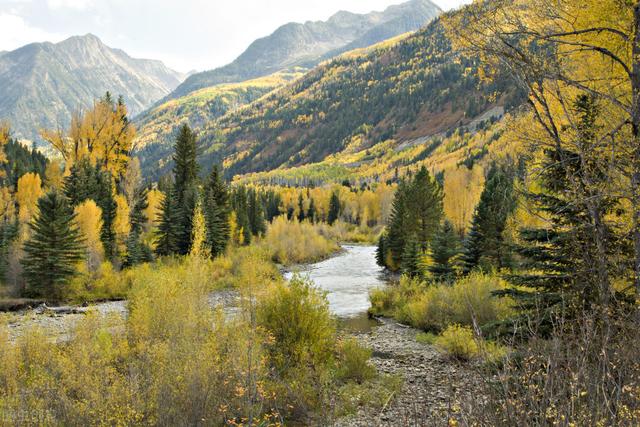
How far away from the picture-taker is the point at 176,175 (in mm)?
50844

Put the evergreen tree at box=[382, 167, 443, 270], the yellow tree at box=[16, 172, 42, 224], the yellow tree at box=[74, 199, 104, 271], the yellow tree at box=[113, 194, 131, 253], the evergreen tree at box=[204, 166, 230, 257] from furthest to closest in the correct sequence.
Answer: the yellow tree at box=[16, 172, 42, 224] → the evergreen tree at box=[204, 166, 230, 257] → the evergreen tree at box=[382, 167, 443, 270] → the yellow tree at box=[113, 194, 131, 253] → the yellow tree at box=[74, 199, 104, 271]

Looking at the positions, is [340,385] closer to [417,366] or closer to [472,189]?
[417,366]

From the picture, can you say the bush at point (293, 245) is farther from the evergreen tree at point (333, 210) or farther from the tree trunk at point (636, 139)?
the tree trunk at point (636, 139)

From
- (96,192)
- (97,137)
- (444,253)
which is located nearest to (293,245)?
(96,192)

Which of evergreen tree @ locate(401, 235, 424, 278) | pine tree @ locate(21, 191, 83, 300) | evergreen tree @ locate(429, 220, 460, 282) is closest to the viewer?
evergreen tree @ locate(429, 220, 460, 282)

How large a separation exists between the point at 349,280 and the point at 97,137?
101ft

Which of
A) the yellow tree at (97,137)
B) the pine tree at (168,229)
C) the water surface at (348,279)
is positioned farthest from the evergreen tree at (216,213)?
the yellow tree at (97,137)

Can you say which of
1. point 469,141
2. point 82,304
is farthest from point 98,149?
point 469,141

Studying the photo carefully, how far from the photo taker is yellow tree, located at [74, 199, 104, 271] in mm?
37219

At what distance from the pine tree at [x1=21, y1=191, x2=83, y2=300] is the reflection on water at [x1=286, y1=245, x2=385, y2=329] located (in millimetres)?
19030

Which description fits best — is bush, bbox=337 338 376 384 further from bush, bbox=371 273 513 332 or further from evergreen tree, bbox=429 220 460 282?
evergreen tree, bbox=429 220 460 282

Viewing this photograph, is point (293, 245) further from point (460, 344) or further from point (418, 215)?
point (460, 344)

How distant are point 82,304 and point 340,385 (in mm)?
24861

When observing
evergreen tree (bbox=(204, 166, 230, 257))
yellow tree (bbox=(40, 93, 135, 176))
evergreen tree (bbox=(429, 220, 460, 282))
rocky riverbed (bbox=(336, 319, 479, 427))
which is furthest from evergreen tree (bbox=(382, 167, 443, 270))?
yellow tree (bbox=(40, 93, 135, 176))
